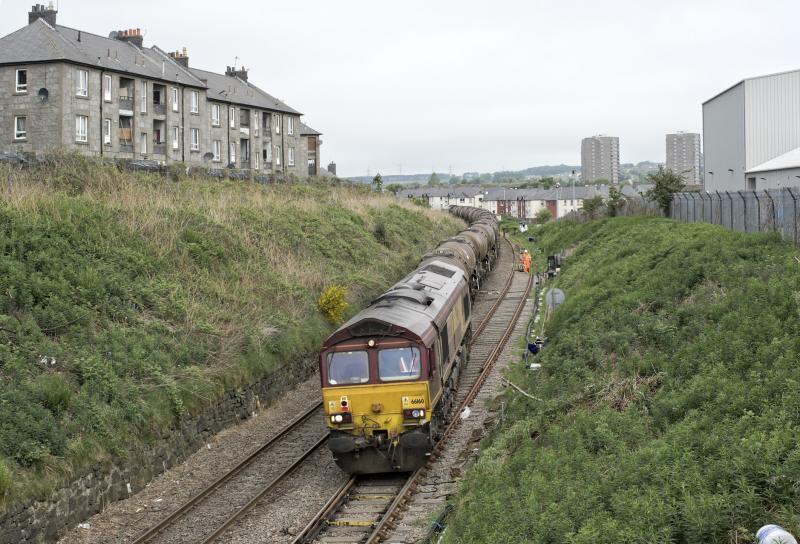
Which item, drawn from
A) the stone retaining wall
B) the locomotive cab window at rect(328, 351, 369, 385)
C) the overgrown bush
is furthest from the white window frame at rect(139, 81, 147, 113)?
the locomotive cab window at rect(328, 351, 369, 385)

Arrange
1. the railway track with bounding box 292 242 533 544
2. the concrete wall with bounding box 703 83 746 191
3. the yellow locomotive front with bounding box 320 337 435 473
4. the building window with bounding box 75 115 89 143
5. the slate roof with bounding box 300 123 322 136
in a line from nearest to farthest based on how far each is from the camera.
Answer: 1. the railway track with bounding box 292 242 533 544
2. the yellow locomotive front with bounding box 320 337 435 473
3. the building window with bounding box 75 115 89 143
4. the concrete wall with bounding box 703 83 746 191
5. the slate roof with bounding box 300 123 322 136

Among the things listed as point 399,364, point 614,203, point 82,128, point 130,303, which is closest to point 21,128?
point 82,128

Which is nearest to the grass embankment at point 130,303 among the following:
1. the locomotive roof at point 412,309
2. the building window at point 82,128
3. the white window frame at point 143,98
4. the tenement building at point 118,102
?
the locomotive roof at point 412,309

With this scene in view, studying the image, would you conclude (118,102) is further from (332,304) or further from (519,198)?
(519,198)

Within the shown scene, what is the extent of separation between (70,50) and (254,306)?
24069 millimetres

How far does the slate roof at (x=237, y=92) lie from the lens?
175 feet

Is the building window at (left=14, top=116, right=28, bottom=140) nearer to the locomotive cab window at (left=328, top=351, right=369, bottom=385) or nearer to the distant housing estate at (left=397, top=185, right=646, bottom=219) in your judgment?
the locomotive cab window at (left=328, top=351, right=369, bottom=385)

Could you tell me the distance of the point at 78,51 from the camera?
40125 millimetres

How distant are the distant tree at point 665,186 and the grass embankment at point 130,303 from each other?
17830 mm

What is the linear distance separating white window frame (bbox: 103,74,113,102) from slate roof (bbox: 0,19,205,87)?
1.68 feet

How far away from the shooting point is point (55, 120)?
126 feet

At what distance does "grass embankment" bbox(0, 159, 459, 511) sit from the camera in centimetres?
1435

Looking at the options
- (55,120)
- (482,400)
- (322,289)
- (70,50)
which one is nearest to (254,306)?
(322,289)

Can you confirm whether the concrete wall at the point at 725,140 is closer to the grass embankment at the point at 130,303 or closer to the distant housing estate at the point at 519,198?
the grass embankment at the point at 130,303
